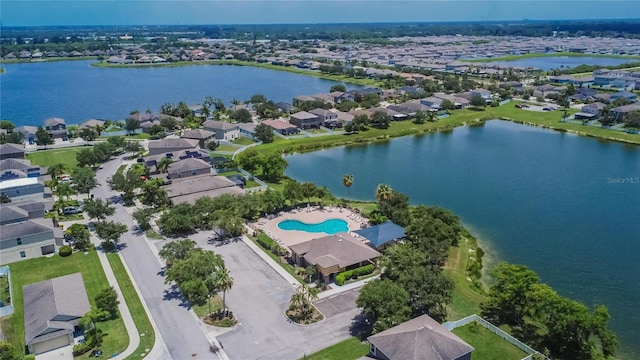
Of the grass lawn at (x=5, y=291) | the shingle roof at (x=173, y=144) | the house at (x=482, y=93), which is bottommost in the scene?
the grass lawn at (x=5, y=291)

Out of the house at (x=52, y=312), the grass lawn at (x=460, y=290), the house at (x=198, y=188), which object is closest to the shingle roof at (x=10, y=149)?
the house at (x=198, y=188)

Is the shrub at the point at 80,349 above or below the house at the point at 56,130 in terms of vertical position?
below

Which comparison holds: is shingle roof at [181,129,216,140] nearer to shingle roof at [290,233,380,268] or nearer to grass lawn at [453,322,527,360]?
shingle roof at [290,233,380,268]

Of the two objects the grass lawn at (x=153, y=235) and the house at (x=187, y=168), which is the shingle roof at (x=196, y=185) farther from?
the grass lawn at (x=153, y=235)

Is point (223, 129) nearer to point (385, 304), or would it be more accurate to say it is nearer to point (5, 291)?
point (5, 291)

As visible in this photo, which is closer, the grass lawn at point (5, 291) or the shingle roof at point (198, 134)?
the grass lawn at point (5, 291)

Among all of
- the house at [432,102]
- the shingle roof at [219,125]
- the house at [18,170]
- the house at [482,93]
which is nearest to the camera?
the house at [18,170]

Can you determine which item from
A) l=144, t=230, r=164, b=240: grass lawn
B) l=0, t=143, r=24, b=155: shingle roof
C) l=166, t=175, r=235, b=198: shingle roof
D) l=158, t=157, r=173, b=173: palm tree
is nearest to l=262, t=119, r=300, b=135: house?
l=158, t=157, r=173, b=173: palm tree
